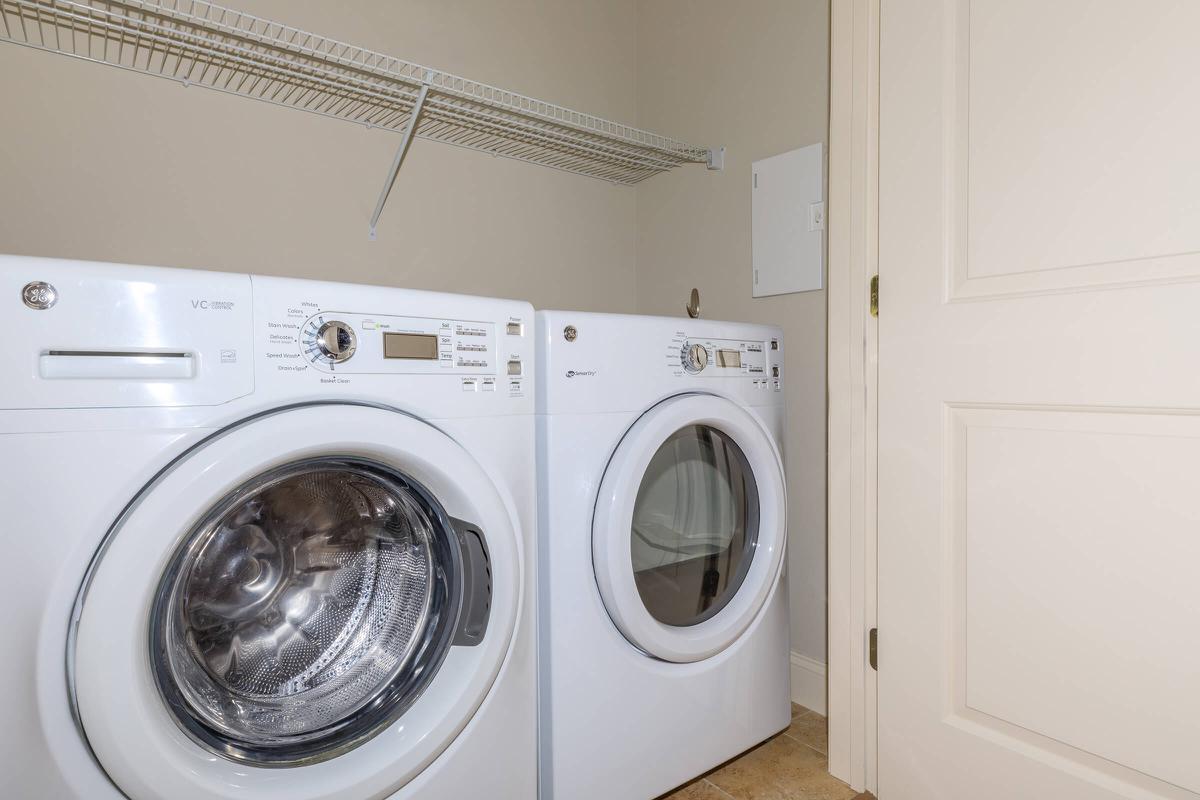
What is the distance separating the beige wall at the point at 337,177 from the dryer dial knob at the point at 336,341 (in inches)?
34.5

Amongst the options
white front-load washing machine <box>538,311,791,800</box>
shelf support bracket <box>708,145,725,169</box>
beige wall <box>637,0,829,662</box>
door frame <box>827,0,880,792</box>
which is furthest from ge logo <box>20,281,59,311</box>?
shelf support bracket <box>708,145,725,169</box>

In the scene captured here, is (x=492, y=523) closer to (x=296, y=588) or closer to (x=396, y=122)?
(x=296, y=588)

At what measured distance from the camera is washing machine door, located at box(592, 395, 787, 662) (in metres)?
1.19

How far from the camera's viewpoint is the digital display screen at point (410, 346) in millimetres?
944

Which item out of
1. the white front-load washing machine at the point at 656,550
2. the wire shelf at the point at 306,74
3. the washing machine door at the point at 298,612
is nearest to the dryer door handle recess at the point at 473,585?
the washing machine door at the point at 298,612

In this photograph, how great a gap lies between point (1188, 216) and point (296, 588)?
4.76ft

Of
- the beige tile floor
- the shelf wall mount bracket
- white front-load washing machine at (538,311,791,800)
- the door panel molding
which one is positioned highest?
the shelf wall mount bracket

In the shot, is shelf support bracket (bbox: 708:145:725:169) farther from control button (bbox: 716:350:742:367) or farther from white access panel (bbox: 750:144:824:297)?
control button (bbox: 716:350:742:367)

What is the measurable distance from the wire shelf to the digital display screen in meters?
0.65

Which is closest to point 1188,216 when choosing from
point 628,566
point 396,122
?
point 628,566

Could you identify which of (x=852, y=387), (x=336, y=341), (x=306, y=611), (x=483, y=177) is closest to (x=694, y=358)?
(x=852, y=387)

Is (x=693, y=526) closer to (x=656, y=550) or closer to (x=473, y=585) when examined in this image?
(x=656, y=550)

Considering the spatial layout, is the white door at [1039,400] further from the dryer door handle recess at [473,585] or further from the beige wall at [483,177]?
the dryer door handle recess at [473,585]

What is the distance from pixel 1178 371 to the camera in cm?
98
